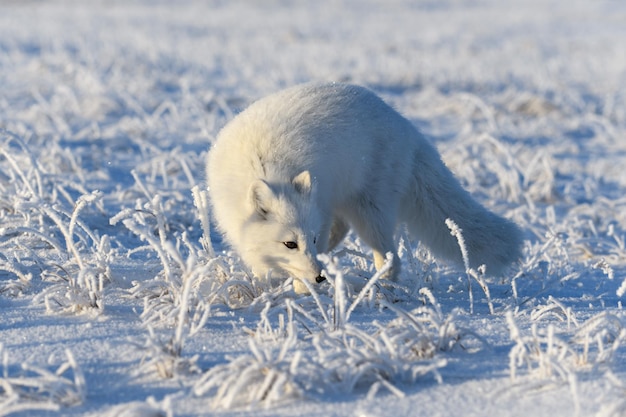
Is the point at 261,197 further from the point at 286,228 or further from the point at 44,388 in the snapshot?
the point at 44,388

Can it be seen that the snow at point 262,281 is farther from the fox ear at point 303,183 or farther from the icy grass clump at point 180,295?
the fox ear at point 303,183

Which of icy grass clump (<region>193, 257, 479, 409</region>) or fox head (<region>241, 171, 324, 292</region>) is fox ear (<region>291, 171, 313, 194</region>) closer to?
fox head (<region>241, 171, 324, 292</region>)

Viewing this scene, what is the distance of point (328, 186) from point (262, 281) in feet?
2.36

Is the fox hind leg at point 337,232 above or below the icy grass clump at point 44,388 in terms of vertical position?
below

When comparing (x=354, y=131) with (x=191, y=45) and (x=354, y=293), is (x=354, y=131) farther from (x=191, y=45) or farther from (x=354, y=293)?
(x=191, y=45)

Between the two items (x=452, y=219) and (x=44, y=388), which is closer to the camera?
(x=44, y=388)

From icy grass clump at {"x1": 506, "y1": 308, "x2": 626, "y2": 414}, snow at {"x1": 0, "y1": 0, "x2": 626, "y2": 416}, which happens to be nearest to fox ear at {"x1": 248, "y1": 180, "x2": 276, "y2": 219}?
snow at {"x1": 0, "y1": 0, "x2": 626, "y2": 416}

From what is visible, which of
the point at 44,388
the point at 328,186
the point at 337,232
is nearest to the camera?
the point at 44,388

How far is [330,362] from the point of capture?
2.43 metres

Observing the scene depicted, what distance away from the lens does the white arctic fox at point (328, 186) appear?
359cm

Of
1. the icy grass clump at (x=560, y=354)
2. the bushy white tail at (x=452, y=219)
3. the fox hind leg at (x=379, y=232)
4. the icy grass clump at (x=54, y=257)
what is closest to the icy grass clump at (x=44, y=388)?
the icy grass clump at (x=54, y=257)

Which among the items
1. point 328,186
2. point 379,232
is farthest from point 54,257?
point 379,232

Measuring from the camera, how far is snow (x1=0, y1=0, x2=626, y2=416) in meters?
2.31

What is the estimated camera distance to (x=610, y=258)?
489 cm
